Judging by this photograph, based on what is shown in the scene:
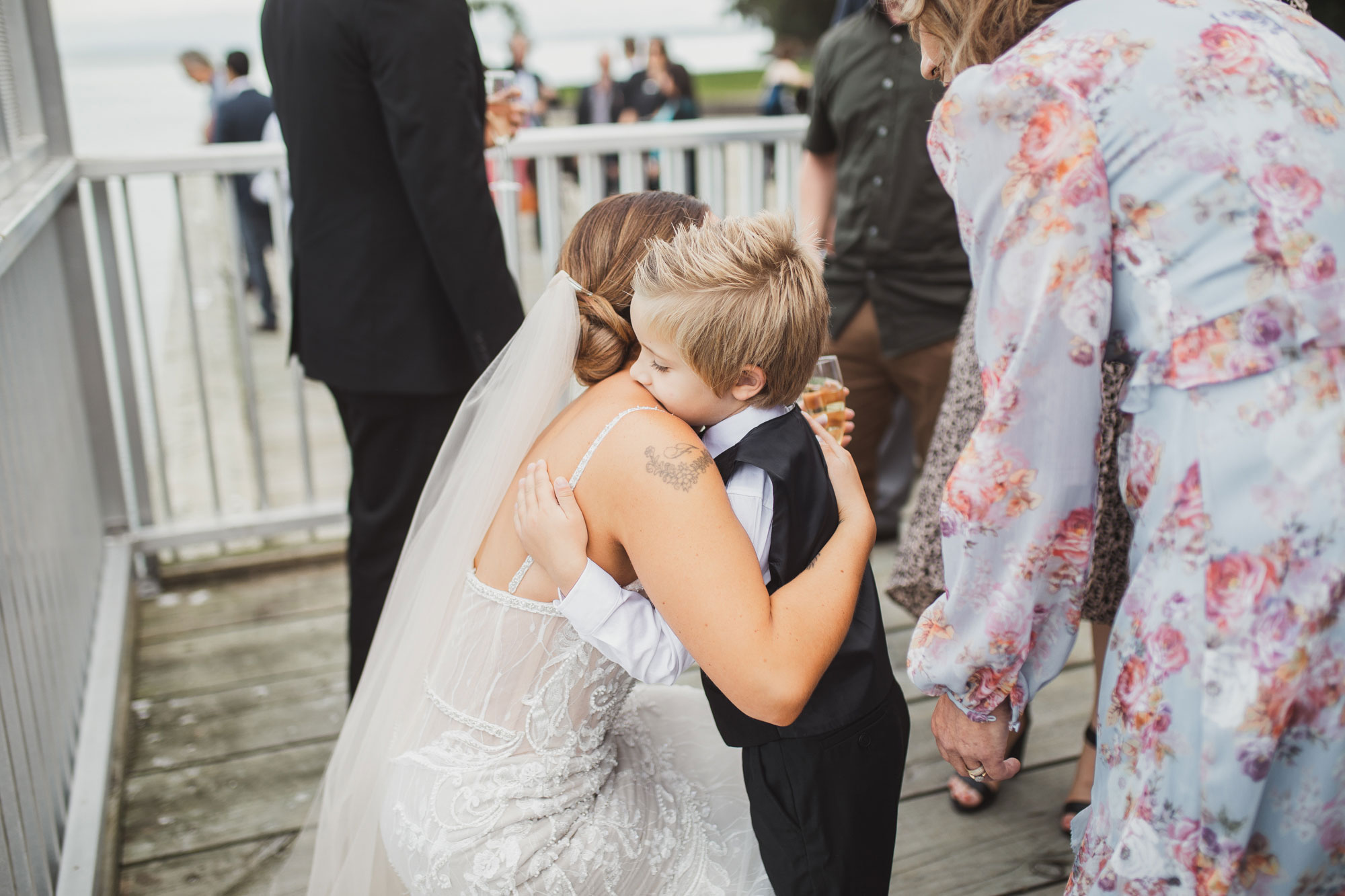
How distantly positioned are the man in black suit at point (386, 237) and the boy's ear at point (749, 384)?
910mm

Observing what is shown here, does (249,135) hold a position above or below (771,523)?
below

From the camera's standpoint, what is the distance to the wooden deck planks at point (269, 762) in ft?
6.57

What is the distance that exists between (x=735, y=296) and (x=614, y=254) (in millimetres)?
230

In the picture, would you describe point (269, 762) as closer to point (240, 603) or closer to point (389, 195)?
point (240, 603)

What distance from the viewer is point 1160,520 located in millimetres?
970

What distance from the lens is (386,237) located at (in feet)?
6.86

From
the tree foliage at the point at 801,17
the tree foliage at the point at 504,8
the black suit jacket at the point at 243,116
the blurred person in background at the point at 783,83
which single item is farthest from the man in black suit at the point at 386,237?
the tree foliage at the point at 504,8

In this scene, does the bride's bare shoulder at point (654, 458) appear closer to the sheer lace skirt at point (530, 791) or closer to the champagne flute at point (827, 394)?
the sheer lace skirt at point (530, 791)

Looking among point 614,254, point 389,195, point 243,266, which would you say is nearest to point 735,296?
point 614,254

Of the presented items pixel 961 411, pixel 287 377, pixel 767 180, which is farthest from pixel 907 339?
pixel 287 377

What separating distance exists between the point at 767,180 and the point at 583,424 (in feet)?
9.04

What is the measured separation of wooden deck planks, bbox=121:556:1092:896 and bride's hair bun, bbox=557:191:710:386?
1.20 metres

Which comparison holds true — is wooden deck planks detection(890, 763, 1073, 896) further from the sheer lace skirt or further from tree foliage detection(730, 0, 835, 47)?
tree foliage detection(730, 0, 835, 47)

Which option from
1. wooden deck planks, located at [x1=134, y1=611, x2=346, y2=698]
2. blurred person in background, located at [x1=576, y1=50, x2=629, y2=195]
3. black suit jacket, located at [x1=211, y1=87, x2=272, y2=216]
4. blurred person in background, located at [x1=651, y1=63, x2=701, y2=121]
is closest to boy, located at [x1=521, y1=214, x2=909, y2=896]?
wooden deck planks, located at [x1=134, y1=611, x2=346, y2=698]
